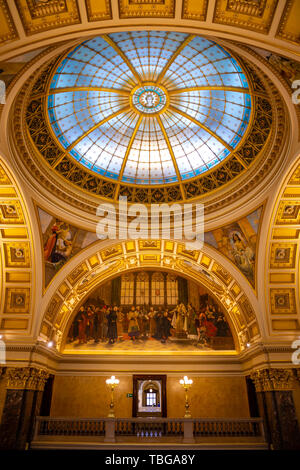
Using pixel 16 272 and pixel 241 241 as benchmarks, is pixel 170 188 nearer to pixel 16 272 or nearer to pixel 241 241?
pixel 241 241

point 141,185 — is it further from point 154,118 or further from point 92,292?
point 92,292

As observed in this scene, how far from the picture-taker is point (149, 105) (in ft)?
54.1

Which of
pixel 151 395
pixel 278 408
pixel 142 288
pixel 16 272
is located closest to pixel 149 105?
pixel 16 272

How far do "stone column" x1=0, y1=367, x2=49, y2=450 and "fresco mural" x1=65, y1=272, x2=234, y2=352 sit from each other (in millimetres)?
4569

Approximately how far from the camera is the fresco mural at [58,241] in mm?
16547

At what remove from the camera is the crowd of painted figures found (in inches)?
824

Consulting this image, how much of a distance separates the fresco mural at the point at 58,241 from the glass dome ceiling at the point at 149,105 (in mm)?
3372

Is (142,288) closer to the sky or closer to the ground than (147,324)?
closer to the sky

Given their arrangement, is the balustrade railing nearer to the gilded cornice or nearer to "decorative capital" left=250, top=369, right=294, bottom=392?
"decorative capital" left=250, top=369, right=294, bottom=392

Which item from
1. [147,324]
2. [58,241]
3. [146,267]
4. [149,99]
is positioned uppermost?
[149,99]

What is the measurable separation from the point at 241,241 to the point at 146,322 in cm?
829

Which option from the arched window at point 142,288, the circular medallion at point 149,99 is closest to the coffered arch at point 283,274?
the circular medallion at point 149,99

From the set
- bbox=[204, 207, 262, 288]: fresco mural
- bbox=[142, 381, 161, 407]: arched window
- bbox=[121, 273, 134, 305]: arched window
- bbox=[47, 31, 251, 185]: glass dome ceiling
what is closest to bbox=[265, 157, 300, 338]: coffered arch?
bbox=[204, 207, 262, 288]: fresco mural

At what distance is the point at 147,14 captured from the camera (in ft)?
27.9
